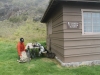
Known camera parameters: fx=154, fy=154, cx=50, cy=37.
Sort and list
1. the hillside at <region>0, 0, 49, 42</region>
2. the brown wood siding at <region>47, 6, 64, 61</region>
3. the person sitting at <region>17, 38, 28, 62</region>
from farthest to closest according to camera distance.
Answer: the hillside at <region>0, 0, 49, 42</region>
the person sitting at <region>17, 38, 28, 62</region>
the brown wood siding at <region>47, 6, 64, 61</region>

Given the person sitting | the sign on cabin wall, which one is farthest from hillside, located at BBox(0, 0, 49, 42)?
the sign on cabin wall

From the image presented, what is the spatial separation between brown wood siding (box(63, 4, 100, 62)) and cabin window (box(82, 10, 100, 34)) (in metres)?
0.25

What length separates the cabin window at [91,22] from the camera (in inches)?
296

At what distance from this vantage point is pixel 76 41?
7.34m

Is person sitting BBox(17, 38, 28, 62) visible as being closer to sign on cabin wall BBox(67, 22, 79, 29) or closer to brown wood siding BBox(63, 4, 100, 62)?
brown wood siding BBox(63, 4, 100, 62)

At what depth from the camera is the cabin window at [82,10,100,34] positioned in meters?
7.52

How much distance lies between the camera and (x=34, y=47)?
9.73m

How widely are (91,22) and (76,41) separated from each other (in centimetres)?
126

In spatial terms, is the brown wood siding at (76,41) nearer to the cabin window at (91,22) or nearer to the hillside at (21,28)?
the cabin window at (91,22)

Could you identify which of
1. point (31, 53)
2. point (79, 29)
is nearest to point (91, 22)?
point (79, 29)

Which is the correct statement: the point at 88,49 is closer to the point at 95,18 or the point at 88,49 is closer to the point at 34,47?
the point at 95,18

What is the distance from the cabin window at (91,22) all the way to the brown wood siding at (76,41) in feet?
0.81

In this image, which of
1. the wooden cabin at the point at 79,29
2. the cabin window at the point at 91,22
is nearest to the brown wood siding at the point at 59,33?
the wooden cabin at the point at 79,29

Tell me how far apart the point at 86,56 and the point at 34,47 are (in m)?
3.56
